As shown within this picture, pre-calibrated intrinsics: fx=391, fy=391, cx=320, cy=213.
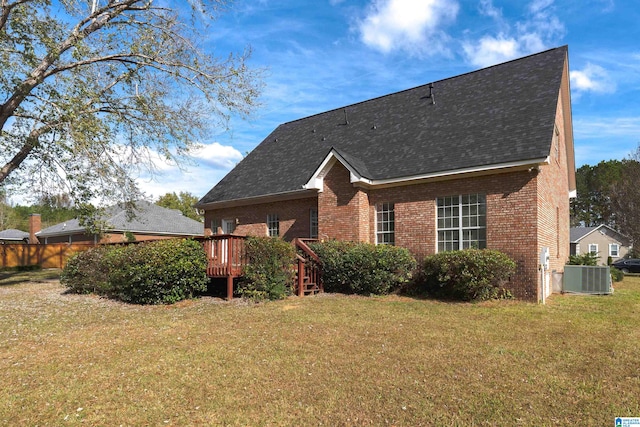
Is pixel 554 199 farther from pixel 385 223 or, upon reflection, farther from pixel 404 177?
pixel 385 223

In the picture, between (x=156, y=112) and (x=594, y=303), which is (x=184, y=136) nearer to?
(x=156, y=112)

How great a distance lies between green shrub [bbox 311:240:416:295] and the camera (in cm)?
1171

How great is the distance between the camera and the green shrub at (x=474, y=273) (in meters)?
10.4

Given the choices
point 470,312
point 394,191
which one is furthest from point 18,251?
point 470,312

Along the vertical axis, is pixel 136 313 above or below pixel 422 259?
below

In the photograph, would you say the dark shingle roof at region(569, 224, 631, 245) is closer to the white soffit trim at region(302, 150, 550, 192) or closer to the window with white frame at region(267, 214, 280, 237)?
the white soffit trim at region(302, 150, 550, 192)

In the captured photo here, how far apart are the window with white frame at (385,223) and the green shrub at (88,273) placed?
910 cm

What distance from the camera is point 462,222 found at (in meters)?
12.4

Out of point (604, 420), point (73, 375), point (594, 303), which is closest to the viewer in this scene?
point (604, 420)

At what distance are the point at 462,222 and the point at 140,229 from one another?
28.2m

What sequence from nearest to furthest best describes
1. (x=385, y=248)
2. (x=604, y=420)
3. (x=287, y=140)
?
(x=604, y=420), (x=385, y=248), (x=287, y=140)

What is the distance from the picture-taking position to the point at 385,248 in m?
12.0

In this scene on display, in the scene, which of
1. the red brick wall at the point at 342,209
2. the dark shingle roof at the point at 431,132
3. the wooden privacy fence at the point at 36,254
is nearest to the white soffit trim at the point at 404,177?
the dark shingle roof at the point at 431,132

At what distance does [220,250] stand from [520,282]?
28.0 feet
